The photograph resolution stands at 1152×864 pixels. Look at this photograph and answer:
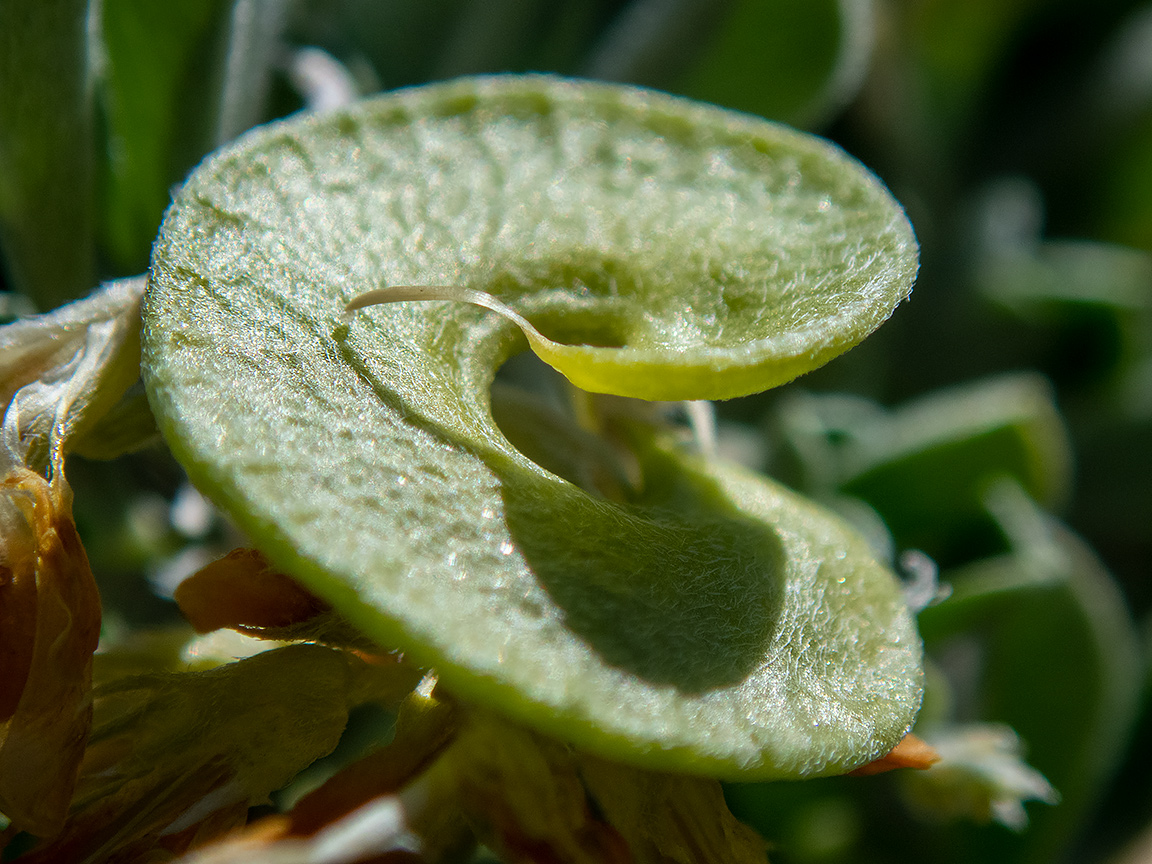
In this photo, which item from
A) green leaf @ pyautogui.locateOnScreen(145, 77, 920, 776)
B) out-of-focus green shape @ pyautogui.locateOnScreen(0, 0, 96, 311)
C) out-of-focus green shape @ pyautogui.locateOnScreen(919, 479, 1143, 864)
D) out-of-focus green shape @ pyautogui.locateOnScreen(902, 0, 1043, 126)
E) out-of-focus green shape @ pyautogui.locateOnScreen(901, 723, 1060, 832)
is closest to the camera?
green leaf @ pyautogui.locateOnScreen(145, 77, 920, 776)

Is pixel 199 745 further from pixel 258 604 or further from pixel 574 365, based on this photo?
pixel 574 365

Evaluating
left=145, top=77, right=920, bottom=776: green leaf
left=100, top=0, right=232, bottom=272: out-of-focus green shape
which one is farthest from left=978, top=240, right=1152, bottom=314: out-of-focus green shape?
left=100, top=0, right=232, bottom=272: out-of-focus green shape

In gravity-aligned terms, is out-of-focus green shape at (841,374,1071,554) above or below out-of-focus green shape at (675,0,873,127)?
below

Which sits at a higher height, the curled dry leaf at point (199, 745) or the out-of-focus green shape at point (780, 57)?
the out-of-focus green shape at point (780, 57)

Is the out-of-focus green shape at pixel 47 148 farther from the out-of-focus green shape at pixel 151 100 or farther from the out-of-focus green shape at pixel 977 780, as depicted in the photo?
the out-of-focus green shape at pixel 977 780

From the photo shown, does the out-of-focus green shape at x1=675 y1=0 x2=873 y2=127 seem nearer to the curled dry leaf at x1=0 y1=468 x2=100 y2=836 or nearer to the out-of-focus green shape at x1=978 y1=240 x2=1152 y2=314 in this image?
the out-of-focus green shape at x1=978 y1=240 x2=1152 y2=314

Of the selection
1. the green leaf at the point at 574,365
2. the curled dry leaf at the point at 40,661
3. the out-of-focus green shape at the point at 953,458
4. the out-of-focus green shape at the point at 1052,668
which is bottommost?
the out-of-focus green shape at the point at 1052,668

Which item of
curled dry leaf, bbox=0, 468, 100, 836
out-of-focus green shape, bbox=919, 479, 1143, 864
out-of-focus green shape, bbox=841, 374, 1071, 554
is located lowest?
out-of-focus green shape, bbox=919, 479, 1143, 864

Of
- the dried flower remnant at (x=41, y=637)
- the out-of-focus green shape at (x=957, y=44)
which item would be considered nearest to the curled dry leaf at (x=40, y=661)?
the dried flower remnant at (x=41, y=637)
